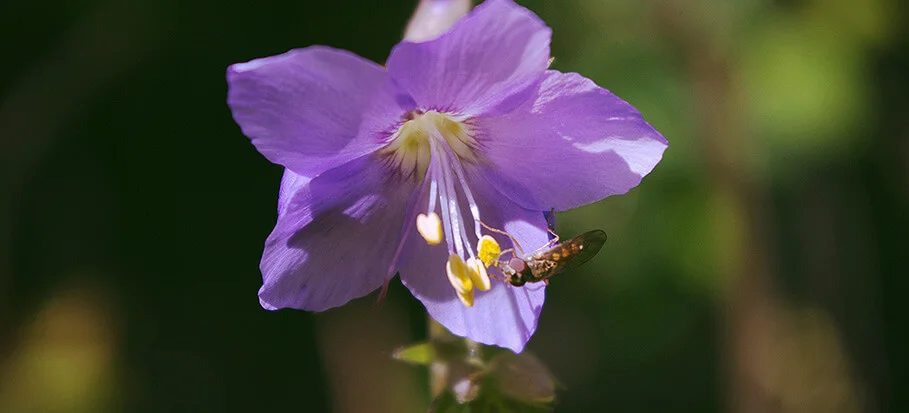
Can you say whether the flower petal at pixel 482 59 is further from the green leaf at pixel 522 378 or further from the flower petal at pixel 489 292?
the green leaf at pixel 522 378

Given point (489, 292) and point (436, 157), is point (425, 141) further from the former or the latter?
point (489, 292)

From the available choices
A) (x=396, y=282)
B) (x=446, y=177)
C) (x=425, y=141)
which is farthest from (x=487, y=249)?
(x=396, y=282)

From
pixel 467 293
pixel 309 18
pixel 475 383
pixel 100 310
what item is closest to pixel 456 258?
pixel 467 293

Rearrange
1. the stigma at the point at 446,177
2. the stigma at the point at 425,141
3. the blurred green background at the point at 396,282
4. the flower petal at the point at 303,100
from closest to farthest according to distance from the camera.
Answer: the flower petal at the point at 303,100 < the stigma at the point at 446,177 < the stigma at the point at 425,141 < the blurred green background at the point at 396,282

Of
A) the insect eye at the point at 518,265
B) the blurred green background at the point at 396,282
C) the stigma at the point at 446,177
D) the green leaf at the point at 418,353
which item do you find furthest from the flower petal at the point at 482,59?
the blurred green background at the point at 396,282

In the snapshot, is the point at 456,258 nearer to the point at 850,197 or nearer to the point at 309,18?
the point at 309,18
